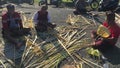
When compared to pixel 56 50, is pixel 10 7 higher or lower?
higher

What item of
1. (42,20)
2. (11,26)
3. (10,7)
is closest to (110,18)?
(42,20)

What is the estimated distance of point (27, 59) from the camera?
7.96 m

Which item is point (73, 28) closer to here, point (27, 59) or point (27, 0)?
point (27, 59)

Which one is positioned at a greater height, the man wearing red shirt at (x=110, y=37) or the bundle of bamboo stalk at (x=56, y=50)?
the man wearing red shirt at (x=110, y=37)

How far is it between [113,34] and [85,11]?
5123 millimetres

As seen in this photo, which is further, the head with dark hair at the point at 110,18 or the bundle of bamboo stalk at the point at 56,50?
the head with dark hair at the point at 110,18

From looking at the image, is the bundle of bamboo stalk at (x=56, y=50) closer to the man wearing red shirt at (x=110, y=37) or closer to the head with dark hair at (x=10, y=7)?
the man wearing red shirt at (x=110, y=37)

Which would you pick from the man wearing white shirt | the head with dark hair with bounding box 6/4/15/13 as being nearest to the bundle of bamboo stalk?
the man wearing white shirt

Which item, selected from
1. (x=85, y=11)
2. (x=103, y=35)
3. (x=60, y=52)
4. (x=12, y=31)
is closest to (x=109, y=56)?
(x=103, y=35)

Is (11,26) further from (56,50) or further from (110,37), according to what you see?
(110,37)

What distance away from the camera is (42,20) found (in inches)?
418

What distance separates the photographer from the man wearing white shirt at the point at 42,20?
33.9ft

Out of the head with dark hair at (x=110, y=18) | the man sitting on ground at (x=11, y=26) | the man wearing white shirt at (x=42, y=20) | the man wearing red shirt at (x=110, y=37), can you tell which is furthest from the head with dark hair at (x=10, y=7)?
the head with dark hair at (x=110, y=18)

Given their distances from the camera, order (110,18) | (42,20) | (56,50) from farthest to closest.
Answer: (42,20)
(110,18)
(56,50)
